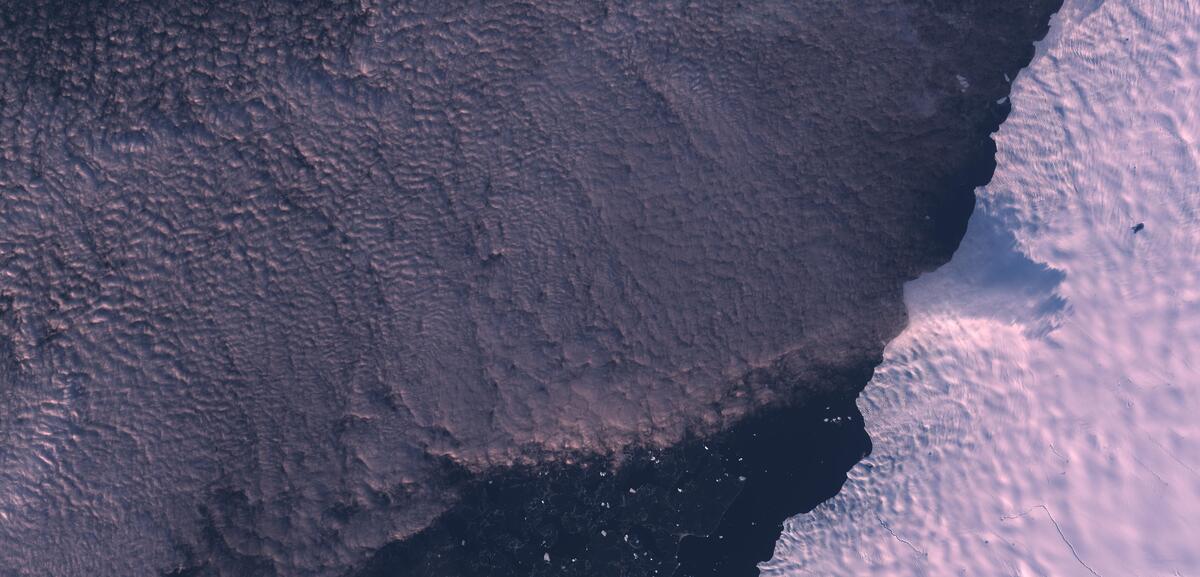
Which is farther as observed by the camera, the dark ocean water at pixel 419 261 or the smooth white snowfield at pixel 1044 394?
the smooth white snowfield at pixel 1044 394

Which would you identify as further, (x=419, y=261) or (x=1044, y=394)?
(x=1044, y=394)

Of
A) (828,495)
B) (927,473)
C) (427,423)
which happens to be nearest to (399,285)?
(427,423)

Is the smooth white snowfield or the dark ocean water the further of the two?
the smooth white snowfield

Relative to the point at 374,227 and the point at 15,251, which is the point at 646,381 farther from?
the point at 15,251

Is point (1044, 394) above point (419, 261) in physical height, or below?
above
